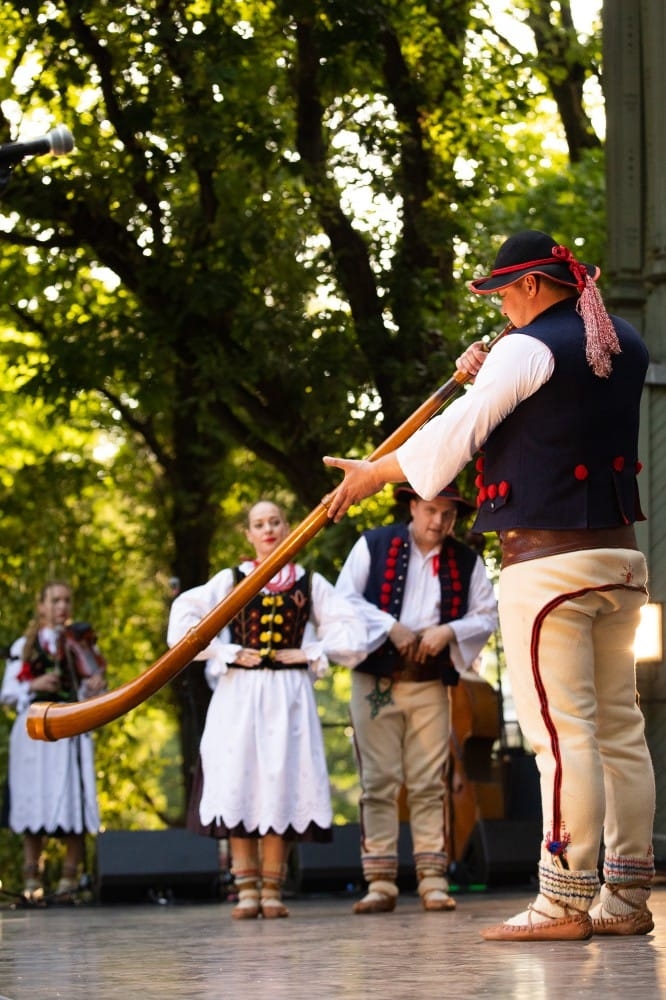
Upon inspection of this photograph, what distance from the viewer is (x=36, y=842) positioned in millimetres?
11711

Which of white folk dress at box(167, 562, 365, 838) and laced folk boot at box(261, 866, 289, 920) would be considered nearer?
laced folk boot at box(261, 866, 289, 920)

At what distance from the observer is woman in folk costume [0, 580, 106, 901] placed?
1130cm

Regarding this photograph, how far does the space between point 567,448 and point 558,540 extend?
28cm

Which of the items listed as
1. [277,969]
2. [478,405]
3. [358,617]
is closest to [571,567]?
[478,405]

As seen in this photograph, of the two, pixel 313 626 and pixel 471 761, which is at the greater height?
pixel 313 626

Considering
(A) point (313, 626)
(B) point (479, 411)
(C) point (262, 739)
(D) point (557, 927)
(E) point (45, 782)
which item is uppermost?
(B) point (479, 411)

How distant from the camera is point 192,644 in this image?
6.03 meters

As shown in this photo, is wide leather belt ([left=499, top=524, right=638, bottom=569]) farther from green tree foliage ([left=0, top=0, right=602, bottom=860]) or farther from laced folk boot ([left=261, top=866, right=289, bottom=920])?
green tree foliage ([left=0, top=0, right=602, bottom=860])

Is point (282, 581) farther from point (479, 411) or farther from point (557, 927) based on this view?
point (557, 927)

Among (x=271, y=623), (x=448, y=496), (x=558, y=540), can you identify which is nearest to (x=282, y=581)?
(x=271, y=623)

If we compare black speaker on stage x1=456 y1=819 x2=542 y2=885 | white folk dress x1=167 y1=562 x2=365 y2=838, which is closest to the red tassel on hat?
white folk dress x1=167 y1=562 x2=365 y2=838

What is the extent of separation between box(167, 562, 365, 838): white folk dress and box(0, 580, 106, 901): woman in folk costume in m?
2.84

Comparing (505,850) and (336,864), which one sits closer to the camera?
(505,850)

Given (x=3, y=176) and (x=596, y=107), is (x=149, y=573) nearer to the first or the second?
(x=596, y=107)
